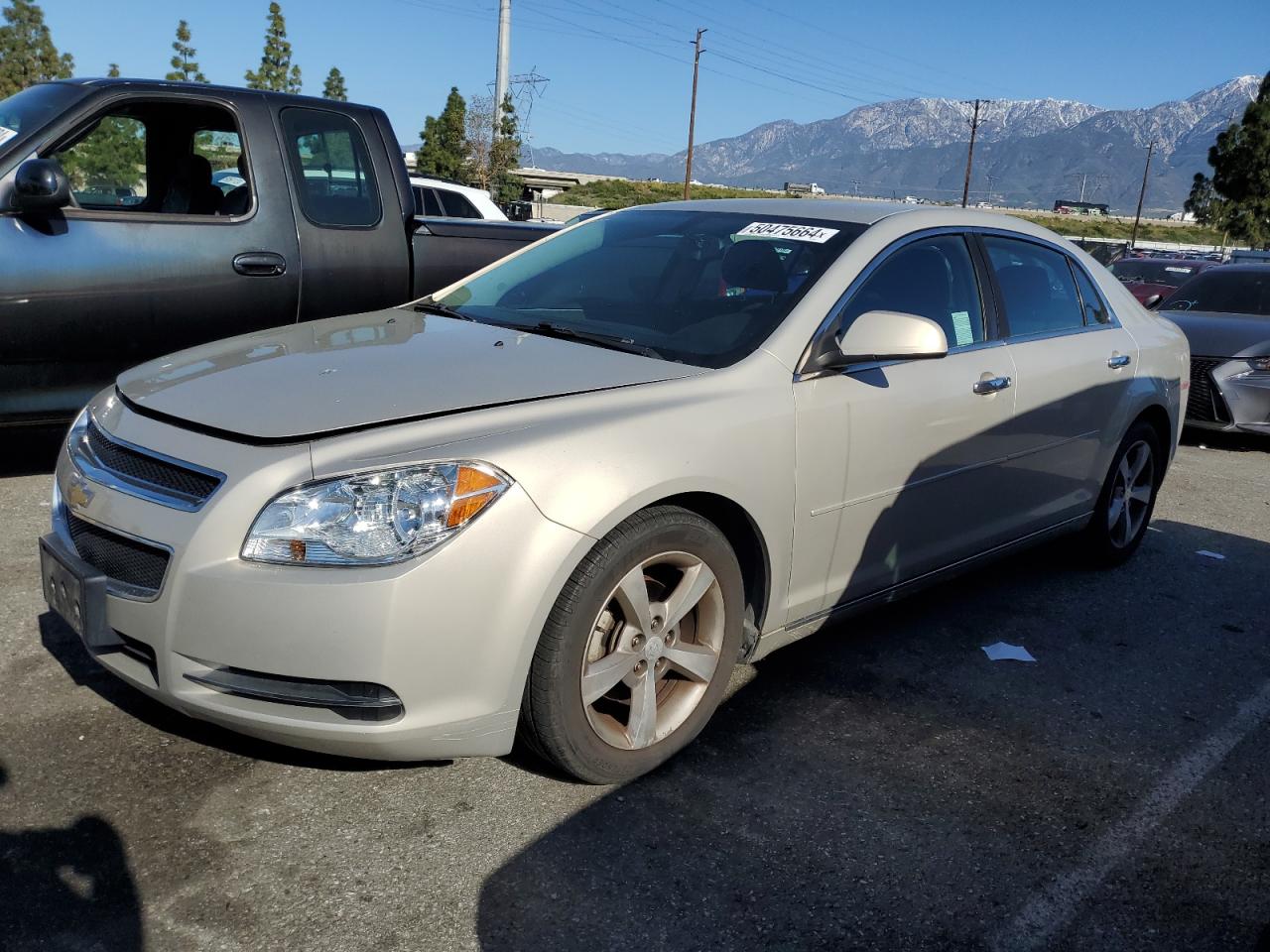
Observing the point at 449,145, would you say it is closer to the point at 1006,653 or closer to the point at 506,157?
the point at 506,157

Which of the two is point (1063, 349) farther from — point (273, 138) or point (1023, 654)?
point (273, 138)

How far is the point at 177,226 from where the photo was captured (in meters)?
5.34

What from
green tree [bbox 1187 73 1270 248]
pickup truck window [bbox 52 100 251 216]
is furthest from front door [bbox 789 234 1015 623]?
green tree [bbox 1187 73 1270 248]

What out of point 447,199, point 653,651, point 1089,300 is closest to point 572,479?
point 653,651

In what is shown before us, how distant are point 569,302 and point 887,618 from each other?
71.0 inches

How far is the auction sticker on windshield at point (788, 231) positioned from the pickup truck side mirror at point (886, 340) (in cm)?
50

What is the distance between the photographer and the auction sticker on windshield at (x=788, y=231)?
12.4 ft

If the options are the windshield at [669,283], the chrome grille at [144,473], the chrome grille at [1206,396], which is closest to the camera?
the chrome grille at [144,473]

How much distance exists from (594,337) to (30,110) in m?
3.48

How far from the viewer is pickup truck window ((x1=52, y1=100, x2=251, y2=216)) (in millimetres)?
5461

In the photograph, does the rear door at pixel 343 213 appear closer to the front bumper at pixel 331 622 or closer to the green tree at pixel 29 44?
the front bumper at pixel 331 622

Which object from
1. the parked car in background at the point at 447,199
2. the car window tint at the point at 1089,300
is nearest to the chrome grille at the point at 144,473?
the car window tint at the point at 1089,300

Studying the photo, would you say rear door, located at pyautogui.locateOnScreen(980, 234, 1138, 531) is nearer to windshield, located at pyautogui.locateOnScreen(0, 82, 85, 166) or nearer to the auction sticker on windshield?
the auction sticker on windshield

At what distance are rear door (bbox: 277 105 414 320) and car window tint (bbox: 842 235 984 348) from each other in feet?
10.4
